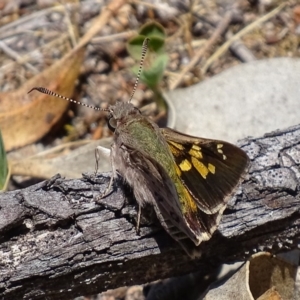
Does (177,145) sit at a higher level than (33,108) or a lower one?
higher

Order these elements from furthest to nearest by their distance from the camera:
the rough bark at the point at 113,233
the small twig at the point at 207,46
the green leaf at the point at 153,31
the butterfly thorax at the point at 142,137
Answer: the small twig at the point at 207,46, the green leaf at the point at 153,31, the butterfly thorax at the point at 142,137, the rough bark at the point at 113,233

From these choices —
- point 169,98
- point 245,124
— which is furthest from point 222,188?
point 169,98

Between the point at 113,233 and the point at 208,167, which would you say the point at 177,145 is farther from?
the point at 113,233

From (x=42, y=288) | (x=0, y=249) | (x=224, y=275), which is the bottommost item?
(x=224, y=275)

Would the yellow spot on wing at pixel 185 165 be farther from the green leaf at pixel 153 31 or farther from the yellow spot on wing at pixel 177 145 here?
the green leaf at pixel 153 31

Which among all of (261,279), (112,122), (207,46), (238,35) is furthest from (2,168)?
(238,35)

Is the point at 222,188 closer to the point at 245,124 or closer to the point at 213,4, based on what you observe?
the point at 245,124

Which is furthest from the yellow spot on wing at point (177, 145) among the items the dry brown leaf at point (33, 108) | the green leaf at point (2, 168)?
the dry brown leaf at point (33, 108)
